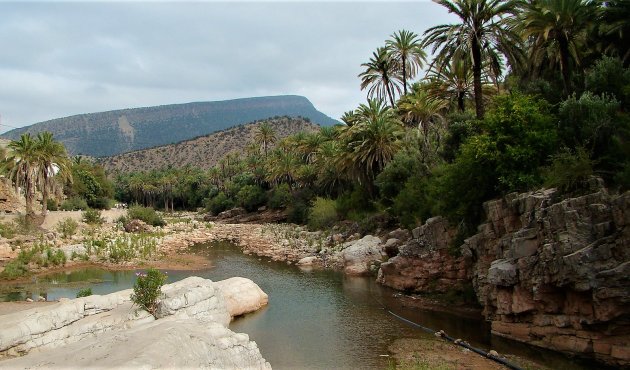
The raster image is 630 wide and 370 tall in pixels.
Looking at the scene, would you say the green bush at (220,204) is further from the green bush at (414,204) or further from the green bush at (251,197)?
the green bush at (414,204)

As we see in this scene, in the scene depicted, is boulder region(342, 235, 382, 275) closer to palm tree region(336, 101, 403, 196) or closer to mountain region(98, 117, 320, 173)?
palm tree region(336, 101, 403, 196)

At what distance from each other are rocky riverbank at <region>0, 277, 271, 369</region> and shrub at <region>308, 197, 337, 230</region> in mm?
29186

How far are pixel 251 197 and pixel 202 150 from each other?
83.2 meters

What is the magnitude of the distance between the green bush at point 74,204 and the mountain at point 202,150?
3222 inches

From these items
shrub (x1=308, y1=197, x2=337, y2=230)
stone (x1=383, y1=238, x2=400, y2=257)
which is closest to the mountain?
shrub (x1=308, y1=197, x2=337, y2=230)

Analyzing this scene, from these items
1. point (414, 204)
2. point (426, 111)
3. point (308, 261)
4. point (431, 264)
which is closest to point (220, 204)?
point (308, 261)

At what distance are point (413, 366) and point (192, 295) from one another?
8133 mm

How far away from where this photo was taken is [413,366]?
551 inches

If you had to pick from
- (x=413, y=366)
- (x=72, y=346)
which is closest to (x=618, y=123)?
(x=413, y=366)

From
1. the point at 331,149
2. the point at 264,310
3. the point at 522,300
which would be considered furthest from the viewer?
the point at 331,149

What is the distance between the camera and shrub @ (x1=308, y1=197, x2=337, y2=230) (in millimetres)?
49688

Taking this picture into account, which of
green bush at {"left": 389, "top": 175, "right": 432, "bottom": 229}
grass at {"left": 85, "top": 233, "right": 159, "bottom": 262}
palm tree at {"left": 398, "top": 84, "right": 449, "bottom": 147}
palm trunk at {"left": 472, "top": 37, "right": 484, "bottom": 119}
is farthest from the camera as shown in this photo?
palm tree at {"left": 398, "top": 84, "right": 449, "bottom": 147}

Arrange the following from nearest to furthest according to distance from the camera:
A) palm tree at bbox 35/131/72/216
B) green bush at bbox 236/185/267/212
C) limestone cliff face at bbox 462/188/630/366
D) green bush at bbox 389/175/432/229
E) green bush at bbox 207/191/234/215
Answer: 1. limestone cliff face at bbox 462/188/630/366
2. green bush at bbox 389/175/432/229
3. palm tree at bbox 35/131/72/216
4. green bush at bbox 236/185/267/212
5. green bush at bbox 207/191/234/215

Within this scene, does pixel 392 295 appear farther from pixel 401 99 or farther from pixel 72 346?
pixel 401 99
